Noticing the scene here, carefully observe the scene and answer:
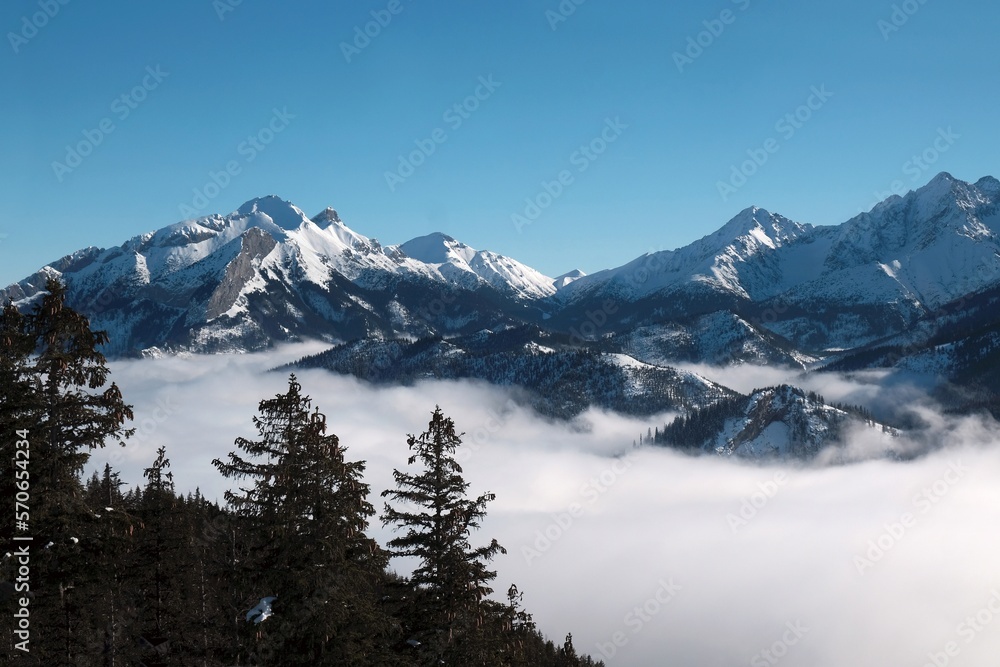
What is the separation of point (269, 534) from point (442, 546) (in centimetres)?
664

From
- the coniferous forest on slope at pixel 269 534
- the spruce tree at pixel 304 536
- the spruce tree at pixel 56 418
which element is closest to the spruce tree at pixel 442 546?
the coniferous forest on slope at pixel 269 534

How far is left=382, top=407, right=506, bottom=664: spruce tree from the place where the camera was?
2633 centimetres

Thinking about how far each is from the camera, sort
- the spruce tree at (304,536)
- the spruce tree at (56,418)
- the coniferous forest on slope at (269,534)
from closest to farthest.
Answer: the spruce tree at (56,418), the coniferous forest on slope at (269,534), the spruce tree at (304,536)

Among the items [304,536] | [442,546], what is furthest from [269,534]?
[442,546]

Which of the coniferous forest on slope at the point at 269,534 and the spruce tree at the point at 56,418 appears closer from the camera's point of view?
the spruce tree at the point at 56,418

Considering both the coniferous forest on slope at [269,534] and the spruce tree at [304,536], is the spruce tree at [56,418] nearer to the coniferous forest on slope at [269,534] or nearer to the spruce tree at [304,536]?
the coniferous forest on slope at [269,534]

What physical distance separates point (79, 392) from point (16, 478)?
2.64 metres

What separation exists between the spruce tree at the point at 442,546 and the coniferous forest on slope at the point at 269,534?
5 cm

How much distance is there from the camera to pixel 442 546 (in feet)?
87.5

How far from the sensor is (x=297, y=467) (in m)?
22.9

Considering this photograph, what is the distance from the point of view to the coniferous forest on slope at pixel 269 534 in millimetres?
19125

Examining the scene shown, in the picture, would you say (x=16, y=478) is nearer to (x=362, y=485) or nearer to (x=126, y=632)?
(x=362, y=485)

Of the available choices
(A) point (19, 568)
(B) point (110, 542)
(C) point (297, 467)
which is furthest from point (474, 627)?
(A) point (19, 568)

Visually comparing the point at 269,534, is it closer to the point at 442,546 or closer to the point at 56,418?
the point at 442,546
